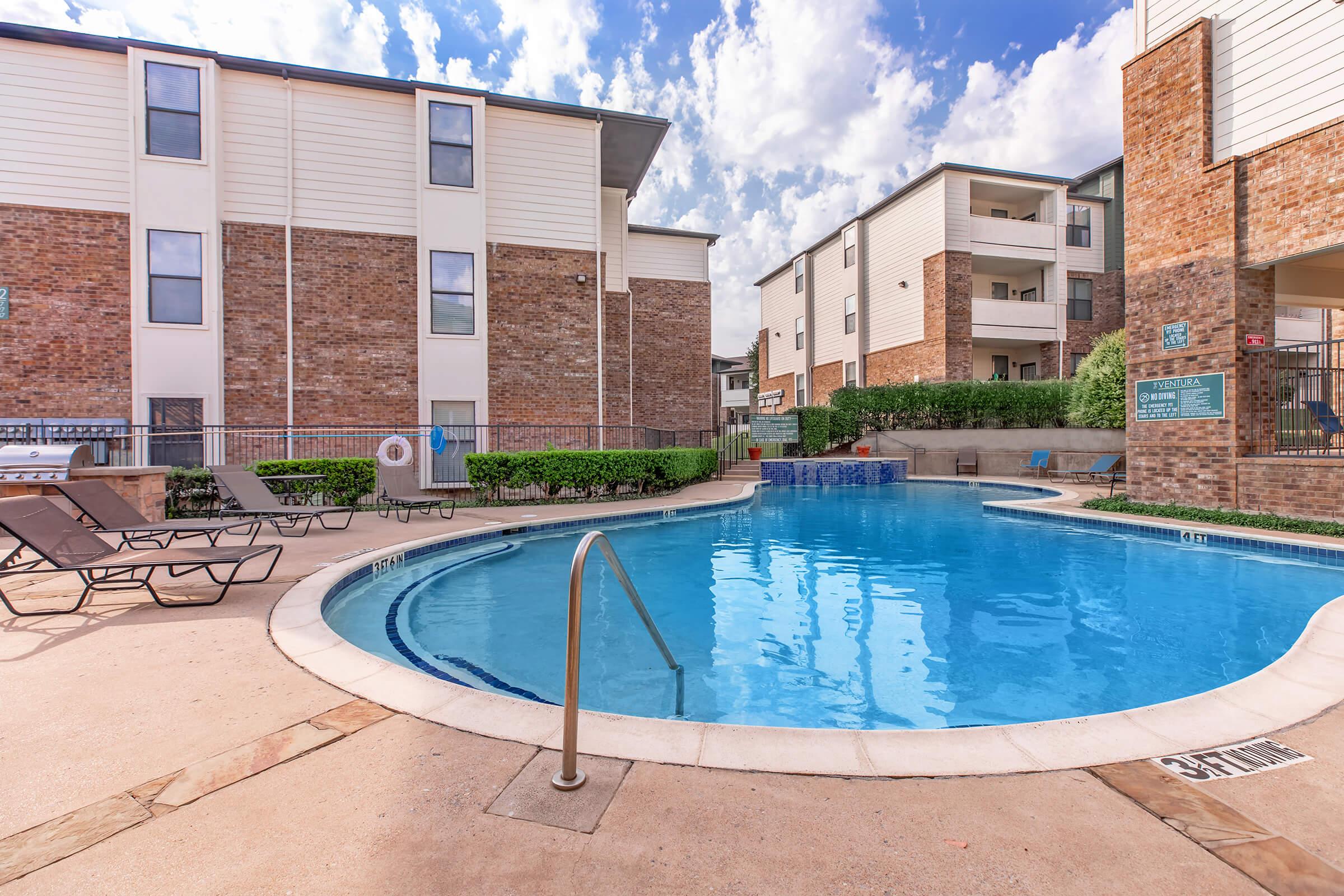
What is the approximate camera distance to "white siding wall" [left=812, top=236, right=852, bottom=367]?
93.1ft

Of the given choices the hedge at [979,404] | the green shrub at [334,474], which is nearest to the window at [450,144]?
the green shrub at [334,474]

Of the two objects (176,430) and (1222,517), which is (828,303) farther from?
(176,430)

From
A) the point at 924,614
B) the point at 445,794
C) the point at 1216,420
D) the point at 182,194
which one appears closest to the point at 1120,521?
the point at 1216,420

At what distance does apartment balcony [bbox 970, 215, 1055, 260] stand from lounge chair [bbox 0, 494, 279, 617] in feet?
79.4

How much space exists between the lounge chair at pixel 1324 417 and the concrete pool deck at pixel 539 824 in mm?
10395

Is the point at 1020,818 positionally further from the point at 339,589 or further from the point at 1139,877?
the point at 339,589

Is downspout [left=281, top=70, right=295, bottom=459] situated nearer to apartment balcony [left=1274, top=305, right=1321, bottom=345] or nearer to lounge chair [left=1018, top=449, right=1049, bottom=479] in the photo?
lounge chair [left=1018, top=449, right=1049, bottom=479]

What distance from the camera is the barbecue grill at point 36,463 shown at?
7.86 meters

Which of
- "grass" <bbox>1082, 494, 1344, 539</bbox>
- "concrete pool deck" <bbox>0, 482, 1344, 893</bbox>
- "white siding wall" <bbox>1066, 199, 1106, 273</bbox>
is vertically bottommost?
"concrete pool deck" <bbox>0, 482, 1344, 893</bbox>

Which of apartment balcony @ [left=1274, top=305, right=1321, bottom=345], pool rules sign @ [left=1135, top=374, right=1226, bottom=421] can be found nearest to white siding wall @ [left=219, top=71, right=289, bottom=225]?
pool rules sign @ [left=1135, top=374, right=1226, bottom=421]

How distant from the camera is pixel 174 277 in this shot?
39.9 feet

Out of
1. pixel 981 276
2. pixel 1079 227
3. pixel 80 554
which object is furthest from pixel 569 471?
pixel 1079 227

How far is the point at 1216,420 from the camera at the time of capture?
30.0 ft

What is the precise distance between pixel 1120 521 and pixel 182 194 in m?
17.5
